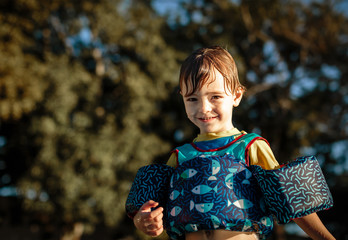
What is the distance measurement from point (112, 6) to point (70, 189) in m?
5.56

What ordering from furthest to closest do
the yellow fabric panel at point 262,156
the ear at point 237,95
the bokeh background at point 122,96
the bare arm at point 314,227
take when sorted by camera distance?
the bokeh background at point 122,96 → the ear at point 237,95 → the yellow fabric panel at point 262,156 → the bare arm at point 314,227

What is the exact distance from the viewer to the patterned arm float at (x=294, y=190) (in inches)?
59.5

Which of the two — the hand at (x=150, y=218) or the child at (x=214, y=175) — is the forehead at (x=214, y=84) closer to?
the child at (x=214, y=175)

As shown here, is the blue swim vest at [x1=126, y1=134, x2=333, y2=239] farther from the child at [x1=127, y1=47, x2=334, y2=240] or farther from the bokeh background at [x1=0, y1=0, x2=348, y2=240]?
the bokeh background at [x1=0, y1=0, x2=348, y2=240]

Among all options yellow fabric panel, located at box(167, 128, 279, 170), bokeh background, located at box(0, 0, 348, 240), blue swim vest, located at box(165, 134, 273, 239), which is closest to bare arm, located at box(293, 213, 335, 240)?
blue swim vest, located at box(165, 134, 273, 239)

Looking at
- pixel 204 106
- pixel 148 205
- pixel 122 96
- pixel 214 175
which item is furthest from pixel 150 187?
pixel 122 96

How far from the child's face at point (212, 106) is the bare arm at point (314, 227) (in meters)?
0.54

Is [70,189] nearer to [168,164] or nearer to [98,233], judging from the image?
[98,233]

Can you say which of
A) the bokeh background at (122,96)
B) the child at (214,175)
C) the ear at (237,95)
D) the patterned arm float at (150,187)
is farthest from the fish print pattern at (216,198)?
the bokeh background at (122,96)

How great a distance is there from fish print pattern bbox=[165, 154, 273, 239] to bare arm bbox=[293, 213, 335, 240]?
142 mm

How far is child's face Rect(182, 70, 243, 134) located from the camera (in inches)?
67.5

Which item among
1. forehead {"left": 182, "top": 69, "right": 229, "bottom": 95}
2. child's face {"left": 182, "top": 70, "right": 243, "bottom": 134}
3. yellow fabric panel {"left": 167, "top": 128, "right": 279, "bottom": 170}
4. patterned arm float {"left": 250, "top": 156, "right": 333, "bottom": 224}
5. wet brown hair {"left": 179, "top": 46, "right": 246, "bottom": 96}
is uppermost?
wet brown hair {"left": 179, "top": 46, "right": 246, "bottom": 96}

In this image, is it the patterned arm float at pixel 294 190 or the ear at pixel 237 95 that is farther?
the ear at pixel 237 95

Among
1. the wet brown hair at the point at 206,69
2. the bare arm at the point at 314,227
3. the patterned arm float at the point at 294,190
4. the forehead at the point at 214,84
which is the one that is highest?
the wet brown hair at the point at 206,69
